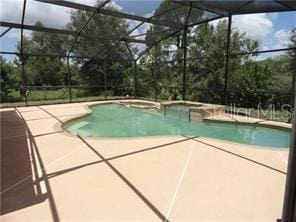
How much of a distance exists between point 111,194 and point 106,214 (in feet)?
1.18

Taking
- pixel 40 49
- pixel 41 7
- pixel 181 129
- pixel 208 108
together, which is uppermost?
pixel 41 7

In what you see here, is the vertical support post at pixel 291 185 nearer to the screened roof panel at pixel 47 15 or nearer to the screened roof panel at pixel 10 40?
the screened roof panel at pixel 47 15

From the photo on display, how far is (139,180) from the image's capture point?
3.07m

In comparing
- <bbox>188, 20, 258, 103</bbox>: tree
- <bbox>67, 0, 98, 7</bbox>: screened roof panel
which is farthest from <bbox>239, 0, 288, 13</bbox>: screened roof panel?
<bbox>67, 0, 98, 7</bbox>: screened roof panel

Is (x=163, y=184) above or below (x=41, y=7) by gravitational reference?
below

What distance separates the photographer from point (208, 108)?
820cm

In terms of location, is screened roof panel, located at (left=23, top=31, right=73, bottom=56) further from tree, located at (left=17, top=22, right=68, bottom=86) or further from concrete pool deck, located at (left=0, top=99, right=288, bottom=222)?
concrete pool deck, located at (left=0, top=99, right=288, bottom=222)

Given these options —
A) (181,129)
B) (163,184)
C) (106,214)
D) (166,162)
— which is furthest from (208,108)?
(106,214)

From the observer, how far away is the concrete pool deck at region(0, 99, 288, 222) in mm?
2424

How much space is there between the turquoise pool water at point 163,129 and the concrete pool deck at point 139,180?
6.54 feet

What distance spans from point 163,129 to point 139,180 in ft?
14.5

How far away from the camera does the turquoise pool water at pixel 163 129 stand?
6.41m

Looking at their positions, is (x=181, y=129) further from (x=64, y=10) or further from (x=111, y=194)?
(x=64, y=10)

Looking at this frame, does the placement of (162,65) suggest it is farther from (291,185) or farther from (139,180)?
(291,185)
